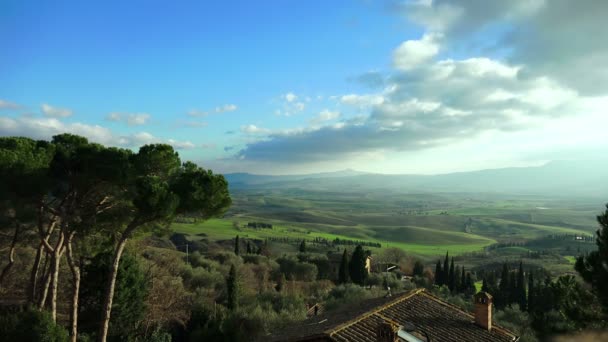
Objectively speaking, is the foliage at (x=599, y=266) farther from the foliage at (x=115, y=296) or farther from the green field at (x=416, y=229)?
the green field at (x=416, y=229)

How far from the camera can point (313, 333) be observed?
11492mm

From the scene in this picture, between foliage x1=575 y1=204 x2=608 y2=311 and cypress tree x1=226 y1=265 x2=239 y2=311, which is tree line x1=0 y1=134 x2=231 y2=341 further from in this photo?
cypress tree x1=226 y1=265 x2=239 y2=311

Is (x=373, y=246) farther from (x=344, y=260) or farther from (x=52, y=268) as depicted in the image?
(x=52, y=268)

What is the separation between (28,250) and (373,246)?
251ft

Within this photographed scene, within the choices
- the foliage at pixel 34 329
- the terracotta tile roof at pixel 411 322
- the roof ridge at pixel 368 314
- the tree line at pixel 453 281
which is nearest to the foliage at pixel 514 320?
the terracotta tile roof at pixel 411 322

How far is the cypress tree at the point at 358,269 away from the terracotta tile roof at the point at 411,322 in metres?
28.3

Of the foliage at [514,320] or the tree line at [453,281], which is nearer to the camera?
the foliage at [514,320]

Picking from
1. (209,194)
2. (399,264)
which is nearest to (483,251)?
(399,264)

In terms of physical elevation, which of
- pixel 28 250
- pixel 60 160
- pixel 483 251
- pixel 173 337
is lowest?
pixel 483 251

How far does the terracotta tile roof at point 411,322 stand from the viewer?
37.9 ft

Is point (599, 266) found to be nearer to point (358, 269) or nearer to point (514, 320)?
point (514, 320)

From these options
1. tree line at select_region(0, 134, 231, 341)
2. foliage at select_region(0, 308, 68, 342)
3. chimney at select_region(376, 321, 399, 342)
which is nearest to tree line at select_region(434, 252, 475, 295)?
tree line at select_region(0, 134, 231, 341)

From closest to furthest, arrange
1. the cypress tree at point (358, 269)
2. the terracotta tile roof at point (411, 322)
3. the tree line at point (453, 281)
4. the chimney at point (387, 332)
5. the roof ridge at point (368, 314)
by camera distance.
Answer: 1. the chimney at point (387, 332)
2. the roof ridge at point (368, 314)
3. the terracotta tile roof at point (411, 322)
4. the tree line at point (453, 281)
5. the cypress tree at point (358, 269)

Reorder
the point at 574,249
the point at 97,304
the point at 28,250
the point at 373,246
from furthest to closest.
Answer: the point at 373,246
the point at 574,249
the point at 28,250
the point at 97,304
